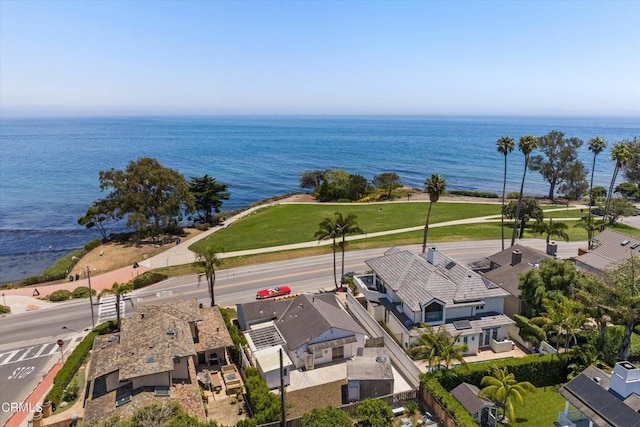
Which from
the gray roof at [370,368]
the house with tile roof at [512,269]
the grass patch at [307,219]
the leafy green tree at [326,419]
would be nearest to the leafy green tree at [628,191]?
the grass patch at [307,219]

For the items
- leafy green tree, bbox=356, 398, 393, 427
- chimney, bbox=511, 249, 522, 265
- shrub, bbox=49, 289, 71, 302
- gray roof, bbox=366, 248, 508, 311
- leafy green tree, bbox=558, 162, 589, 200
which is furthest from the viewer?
leafy green tree, bbox=558, 162, 589, 200

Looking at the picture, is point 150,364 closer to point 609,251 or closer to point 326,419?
point 326,419

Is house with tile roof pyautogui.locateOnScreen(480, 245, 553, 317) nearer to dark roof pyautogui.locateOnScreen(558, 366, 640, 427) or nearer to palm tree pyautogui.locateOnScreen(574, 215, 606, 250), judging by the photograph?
dark roof pyautogui.locateOnScreen(558, 366, 640, 427)

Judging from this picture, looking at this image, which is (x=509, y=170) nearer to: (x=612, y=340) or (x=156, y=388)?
(x=612, y=340)

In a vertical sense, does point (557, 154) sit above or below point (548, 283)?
above

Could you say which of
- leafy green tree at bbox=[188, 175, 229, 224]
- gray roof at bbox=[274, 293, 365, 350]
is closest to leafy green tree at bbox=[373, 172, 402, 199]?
leafy green tree at bbox=[188, 175, 229, 224]

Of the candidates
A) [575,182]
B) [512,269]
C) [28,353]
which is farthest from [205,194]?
[575,182]
